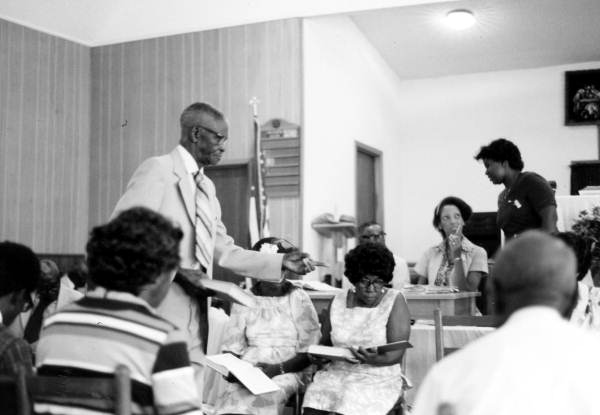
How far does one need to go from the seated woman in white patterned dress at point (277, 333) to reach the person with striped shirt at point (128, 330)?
75.0 inches

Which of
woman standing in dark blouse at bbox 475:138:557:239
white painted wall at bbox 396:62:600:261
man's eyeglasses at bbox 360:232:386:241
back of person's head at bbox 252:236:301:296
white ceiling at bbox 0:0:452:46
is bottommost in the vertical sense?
back of person's head at bbox 252:236:301:296

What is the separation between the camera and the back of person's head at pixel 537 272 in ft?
4.31

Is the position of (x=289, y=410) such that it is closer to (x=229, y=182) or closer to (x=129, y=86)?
(x=229, y=182)

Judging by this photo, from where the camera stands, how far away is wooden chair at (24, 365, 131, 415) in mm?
1551

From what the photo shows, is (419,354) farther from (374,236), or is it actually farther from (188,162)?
(374,236)


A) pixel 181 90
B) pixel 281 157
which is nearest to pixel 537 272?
pixel 281 157

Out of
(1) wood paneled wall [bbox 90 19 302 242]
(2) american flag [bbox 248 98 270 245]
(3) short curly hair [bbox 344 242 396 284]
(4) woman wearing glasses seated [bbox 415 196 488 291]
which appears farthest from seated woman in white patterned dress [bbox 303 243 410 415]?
(1) wood paneled wall [bbox 90 19 302 242]

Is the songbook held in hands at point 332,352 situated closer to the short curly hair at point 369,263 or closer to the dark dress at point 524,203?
the short curly hair at point 369,263

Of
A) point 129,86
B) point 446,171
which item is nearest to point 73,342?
point 129,86

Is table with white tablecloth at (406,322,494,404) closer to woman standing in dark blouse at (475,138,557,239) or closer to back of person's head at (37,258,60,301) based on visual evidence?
woman standing in dark blouse at (475,138,557,239)

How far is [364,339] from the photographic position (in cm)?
349

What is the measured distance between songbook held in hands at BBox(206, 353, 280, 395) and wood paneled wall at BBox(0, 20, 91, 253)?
3.88 m

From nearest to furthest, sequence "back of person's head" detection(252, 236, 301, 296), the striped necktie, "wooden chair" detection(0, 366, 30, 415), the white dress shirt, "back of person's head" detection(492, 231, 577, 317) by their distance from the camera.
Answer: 1. the white dress shirt
2. "back of person's head" detection(492, 231, 577, 317)
3. "wooden chair" detection(0, 366, 30, 415)
4. the striped necktie
5. "back of person's head" detection(252, 236, 301, 296)

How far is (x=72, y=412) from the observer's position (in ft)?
5.39
